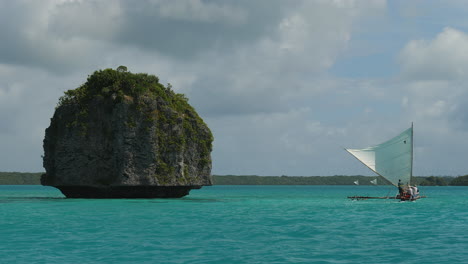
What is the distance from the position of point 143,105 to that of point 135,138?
3392mm

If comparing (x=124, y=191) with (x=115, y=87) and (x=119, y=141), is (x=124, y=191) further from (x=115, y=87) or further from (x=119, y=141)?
(x=115, y=87)

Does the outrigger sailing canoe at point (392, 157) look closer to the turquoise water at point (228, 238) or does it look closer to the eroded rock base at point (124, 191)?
the turquoise water at point (228, 238)

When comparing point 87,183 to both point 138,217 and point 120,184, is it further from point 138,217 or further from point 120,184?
point 138,217

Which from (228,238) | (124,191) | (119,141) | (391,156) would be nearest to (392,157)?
(391,156)

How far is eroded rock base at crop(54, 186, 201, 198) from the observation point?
184 feet

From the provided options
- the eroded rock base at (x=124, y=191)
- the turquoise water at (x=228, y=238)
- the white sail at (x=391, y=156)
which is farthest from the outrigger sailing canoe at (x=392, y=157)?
the eroded rock base at (x=124, y=191)

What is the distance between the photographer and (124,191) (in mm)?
56531

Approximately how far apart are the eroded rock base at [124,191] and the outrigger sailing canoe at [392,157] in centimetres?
2107

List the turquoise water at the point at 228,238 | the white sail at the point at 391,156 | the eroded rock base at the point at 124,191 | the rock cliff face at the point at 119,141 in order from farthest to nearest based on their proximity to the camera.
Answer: the eroded rock base at the point at 124,191 < the rock cliff face at the point at 119,141 < the white sail at the point at 391,156 < the turquoise water at the point at 228,238

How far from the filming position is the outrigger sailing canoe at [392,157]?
47688mm

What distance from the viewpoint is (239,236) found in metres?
26.3

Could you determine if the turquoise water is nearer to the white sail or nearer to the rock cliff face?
the white sail

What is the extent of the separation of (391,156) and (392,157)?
133 mm

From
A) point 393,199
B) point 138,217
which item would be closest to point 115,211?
point 138,217
